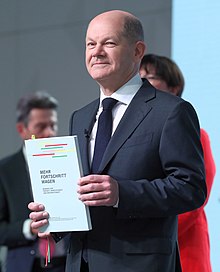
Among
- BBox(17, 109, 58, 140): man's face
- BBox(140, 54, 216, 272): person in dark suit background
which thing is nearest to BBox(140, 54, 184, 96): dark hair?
BBox(140, 54, 216, 272): person in dark suit background

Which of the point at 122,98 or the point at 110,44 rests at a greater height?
the point at 110,44

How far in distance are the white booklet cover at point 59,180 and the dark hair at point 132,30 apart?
0.40 metres

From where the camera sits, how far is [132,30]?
2314 millimetres

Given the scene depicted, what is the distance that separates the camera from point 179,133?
2172 millimetres

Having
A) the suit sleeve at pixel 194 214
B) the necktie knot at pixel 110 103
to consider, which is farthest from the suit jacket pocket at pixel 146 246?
the suit sleeve at pixel 194 214

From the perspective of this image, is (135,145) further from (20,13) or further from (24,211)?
(20,13)

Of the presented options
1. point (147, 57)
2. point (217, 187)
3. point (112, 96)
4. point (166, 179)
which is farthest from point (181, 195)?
point (217, 187)

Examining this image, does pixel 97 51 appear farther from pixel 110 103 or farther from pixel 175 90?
pixel 175 90

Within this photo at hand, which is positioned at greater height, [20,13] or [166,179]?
[20,13]

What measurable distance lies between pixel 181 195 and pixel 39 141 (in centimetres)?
44

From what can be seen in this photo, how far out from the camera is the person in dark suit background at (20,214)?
3346 millimetres

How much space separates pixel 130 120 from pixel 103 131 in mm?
94

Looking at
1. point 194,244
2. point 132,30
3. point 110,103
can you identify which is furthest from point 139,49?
point 194,244

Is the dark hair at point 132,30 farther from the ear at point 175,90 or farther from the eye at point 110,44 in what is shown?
the ear at point 175,90
